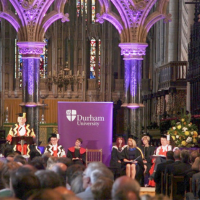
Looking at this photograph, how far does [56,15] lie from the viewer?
17.0m

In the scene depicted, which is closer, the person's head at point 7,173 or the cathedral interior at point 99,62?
the person's head at point 7,173

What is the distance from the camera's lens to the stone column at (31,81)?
654 inches

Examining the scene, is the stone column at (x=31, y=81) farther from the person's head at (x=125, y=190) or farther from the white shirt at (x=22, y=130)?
the person's head at (x=125, y=190)

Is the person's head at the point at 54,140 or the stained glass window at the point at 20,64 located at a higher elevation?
the stained glass window at the point at 20,64

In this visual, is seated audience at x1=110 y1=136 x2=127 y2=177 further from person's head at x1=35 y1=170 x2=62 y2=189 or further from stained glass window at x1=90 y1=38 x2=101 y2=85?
stained glass window at x1=90 y1=38 x2=101 y2=85

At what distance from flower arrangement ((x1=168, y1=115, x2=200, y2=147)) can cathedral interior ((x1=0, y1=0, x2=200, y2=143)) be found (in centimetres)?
219

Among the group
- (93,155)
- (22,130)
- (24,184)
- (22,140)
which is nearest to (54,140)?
(22,140)

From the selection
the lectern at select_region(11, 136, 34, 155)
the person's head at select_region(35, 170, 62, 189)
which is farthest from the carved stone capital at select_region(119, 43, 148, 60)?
the person's head at select_region(35, 170, 62, 189)

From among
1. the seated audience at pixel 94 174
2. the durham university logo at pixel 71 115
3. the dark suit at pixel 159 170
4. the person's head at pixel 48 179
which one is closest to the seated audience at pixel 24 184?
the person's head at pixel 48 179

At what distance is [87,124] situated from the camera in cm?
1395

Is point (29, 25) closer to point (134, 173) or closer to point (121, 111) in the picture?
point (134, 173)

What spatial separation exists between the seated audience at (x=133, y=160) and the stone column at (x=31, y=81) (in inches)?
135

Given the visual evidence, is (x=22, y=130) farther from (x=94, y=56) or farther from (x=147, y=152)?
(x=94, y=56)

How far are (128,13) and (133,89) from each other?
6.82ft
